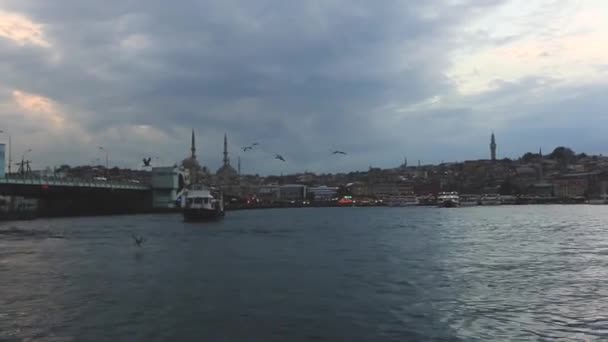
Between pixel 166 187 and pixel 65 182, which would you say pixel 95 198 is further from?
pixel 65 182

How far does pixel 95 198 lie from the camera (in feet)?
401

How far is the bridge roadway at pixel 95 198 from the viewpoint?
102 meters

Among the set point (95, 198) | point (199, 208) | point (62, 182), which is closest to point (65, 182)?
point (62, 182)

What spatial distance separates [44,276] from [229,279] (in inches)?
302

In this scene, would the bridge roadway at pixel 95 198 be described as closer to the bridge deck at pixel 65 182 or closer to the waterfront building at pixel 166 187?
the bridge deck at pixel 65 182

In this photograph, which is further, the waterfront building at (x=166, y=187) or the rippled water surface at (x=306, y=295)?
the waterfront building at (x=166, y=187)

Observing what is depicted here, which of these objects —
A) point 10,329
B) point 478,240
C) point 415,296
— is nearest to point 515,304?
point 415,296

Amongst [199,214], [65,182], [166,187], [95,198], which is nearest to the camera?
[199,214]

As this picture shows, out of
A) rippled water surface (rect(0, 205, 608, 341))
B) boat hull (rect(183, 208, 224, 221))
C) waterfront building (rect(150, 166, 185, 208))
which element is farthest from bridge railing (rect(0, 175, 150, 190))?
rippled water surface (rect(0, 205, 608, 341))

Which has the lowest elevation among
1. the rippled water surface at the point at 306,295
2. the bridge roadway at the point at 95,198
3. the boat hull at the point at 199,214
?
the rippled water surface at the point at 306,295

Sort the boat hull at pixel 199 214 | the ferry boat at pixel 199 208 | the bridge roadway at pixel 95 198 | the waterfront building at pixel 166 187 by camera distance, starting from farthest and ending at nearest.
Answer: the waterfront building at pixel 166 187 → the bridge roadway at pixel 95 198 → the ferry boat at pixel 199 208 → the boat hull at pixel 199 214

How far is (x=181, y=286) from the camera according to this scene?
2180 cm

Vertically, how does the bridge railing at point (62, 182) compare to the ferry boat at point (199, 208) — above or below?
above

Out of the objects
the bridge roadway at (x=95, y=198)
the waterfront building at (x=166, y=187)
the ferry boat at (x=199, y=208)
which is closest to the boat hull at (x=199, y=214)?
the ferry boat at (x=199, y=208)
